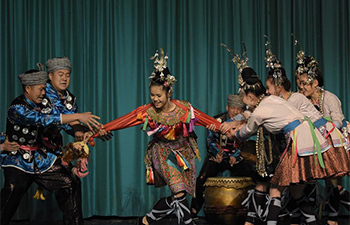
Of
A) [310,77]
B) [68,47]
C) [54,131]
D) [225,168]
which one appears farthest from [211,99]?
[54,131]

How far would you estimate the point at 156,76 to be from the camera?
491 cm

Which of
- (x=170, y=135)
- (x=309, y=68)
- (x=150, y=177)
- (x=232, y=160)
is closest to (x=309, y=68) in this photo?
(x=309, y=68)

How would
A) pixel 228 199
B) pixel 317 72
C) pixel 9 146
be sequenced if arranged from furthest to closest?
1. pixel 228 199
2. pixel 317 72
3. pixel 9 146

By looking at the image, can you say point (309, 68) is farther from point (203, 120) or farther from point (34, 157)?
point (34, 157)

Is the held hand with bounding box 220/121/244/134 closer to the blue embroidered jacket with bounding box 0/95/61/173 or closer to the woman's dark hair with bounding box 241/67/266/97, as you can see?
the woman's dark hair with bounding box 241/67/266/97

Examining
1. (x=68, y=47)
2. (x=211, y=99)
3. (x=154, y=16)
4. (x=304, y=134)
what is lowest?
(x=304, y=134)

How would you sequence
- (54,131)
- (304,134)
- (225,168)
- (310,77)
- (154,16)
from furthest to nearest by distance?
1. (154,16)
2. (225,168)
3. (310,77)
4. (54,131)
5. (304,134)

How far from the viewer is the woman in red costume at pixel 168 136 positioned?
15.9 feet

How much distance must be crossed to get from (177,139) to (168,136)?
5.5 inches

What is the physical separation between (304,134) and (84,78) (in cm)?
302

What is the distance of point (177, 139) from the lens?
198 inches

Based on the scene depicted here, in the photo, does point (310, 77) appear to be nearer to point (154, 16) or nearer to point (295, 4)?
point (295, 4)

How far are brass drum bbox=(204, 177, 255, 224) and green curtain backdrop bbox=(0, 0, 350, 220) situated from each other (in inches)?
35.6

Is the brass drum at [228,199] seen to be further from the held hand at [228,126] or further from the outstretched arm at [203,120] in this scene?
the outstretched arm at [203,120]
